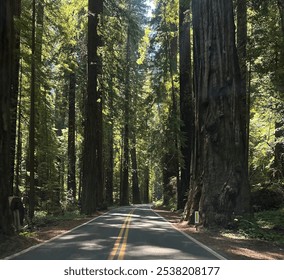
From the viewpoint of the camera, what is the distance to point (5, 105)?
11.8 metres

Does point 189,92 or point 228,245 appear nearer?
point 228,245

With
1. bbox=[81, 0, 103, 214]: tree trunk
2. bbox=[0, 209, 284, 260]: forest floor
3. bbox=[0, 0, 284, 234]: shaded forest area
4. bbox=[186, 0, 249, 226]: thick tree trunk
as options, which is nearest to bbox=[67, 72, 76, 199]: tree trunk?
bbox=[0, 0, 284, 234]: shaded forest area

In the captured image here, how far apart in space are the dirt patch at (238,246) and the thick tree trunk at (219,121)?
1336 mm

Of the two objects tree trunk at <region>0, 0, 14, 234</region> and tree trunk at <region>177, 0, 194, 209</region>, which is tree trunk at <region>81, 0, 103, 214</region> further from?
tree trunk at <region>0, 0, 14, 234</region>

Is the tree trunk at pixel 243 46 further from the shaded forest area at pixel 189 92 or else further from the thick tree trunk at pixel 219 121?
the thick tree trunk at pixel 219 121

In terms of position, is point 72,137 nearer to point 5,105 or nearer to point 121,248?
point 5,105

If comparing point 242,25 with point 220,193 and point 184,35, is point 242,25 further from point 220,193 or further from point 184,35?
point 220,193

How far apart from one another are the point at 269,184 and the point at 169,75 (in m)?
13.5

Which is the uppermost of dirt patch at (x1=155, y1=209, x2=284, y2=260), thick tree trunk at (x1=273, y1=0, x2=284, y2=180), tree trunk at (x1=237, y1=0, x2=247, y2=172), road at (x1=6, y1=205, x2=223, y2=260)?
tree trunk at (x1=237, y1=0, x2=247, y2=172)

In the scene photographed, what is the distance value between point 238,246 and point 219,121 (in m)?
5.68

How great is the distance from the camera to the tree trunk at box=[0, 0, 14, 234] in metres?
11.5

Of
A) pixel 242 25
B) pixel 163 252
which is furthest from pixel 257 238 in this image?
pixel 242 25

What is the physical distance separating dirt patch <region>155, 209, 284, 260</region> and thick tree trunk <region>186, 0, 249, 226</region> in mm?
1336

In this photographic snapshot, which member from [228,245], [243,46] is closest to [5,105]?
[228,245]
